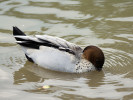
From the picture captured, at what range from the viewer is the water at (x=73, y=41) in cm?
678

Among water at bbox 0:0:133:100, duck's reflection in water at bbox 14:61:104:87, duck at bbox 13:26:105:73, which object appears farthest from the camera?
duck at bbox 13:26:105:73

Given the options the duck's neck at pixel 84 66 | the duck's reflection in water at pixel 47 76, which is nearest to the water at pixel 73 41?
the duck's reflection in water at pixel 47 76

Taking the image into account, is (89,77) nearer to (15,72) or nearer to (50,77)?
(50,77)

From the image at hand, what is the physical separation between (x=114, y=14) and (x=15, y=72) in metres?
4.50

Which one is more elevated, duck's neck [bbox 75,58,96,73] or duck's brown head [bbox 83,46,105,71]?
duck's brown head [bbox 83,46,105,71]

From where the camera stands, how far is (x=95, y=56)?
25.7 feet

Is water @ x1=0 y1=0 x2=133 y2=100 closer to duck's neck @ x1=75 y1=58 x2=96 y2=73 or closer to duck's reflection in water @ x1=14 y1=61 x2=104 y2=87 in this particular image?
Result: duck's reflection in water @ x1=14 y1=61 x2=104 y2=87

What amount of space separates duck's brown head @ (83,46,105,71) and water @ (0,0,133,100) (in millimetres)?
186

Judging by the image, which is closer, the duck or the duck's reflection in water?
the duck's reflection in water

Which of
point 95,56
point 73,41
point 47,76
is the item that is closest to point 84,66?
point 95,56

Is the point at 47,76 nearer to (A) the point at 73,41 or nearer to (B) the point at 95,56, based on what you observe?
(B) the point at 95,56

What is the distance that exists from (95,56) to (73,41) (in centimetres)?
169

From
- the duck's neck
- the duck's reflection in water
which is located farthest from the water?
the duck's neck

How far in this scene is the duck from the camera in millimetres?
7742
